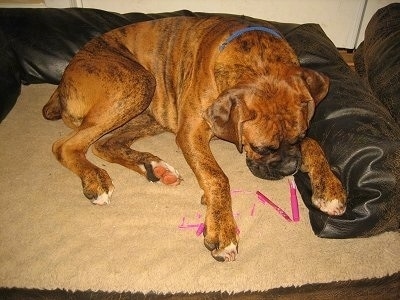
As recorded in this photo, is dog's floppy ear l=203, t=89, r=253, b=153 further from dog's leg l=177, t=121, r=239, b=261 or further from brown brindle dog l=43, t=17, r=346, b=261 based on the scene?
→ dog's leg l=177, t=121, r=239, b=261

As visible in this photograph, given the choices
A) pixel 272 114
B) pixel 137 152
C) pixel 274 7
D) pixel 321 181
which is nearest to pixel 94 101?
pixel 137 152

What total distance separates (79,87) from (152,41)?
0.85 meters

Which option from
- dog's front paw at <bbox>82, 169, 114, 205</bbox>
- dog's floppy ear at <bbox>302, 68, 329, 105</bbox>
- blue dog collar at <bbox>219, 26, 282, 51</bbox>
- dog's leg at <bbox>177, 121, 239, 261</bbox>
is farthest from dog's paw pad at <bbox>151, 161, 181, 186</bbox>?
dog's floppy ear at <bbox>302, 68, 329, 105</bbox>

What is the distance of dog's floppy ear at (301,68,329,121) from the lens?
8.01ft

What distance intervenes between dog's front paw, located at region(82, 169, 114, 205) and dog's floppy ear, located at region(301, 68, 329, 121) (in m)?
1.57

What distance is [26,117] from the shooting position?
3512mm

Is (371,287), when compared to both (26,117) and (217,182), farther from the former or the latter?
(26,117)

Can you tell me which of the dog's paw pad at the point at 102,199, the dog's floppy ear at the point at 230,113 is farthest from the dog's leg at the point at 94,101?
the dog's floppy ear at the point at 230,113

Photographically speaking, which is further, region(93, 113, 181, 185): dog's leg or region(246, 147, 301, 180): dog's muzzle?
region(93, 113, 181, 185): dog's leg

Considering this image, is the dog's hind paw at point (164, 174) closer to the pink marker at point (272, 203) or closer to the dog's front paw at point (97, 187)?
the dog's front paw at point (97, 187)

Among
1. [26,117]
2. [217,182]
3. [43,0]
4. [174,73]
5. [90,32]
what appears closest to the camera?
[217,182]

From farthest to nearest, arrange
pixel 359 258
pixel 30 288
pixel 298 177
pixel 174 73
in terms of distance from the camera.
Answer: pixel 174 73
pixel 298 177
pixel 359 258
pixel 30 288

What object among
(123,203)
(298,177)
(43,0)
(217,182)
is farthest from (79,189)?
(43,0)

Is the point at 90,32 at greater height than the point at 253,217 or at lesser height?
greater
